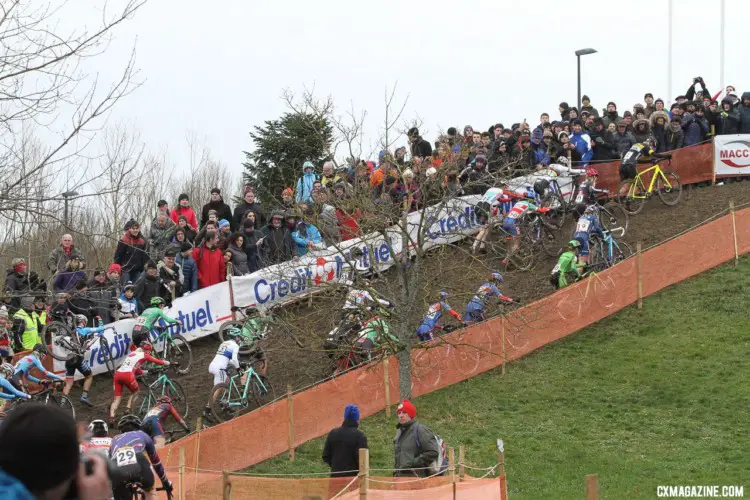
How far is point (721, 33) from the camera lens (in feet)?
145

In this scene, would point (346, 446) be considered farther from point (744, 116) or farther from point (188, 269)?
point (744, 116)

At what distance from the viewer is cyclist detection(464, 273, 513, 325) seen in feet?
68.9

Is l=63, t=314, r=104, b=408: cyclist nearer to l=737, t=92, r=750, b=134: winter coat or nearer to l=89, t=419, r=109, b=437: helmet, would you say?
l=89, t=419, r=109, b=437: helmet

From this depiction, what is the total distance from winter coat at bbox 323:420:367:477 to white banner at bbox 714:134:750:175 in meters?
19.7

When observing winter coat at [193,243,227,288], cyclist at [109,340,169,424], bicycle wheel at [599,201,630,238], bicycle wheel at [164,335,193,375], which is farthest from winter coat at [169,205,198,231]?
bicycle wheel at [599,201,630,238]

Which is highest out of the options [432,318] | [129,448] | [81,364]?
[432,318]

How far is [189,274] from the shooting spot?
2273 cm

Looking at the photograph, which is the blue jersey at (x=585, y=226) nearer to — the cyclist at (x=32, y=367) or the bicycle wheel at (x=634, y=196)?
the bicycle wheel at (x=634, y=196)

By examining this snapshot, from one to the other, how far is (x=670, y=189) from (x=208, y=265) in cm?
1233

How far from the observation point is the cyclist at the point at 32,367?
18.7 m

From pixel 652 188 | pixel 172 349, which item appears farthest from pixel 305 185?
pixel 652 188

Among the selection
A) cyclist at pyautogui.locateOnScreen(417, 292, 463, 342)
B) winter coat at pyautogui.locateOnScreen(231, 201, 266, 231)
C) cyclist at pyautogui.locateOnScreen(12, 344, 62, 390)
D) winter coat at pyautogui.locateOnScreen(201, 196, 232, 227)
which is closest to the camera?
cyclist at pyautogui.locateOnScreen(12, 344, 62, 390)

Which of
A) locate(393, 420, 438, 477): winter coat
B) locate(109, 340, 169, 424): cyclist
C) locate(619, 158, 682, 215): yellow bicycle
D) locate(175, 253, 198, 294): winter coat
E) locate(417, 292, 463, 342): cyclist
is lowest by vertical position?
locate(393, 420, 438, 477): winter coat

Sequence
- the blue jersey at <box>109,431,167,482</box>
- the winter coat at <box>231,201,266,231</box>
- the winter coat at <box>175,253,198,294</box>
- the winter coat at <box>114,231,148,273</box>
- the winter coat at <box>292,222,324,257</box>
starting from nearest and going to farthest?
1. the blue jersey at <box>109,431,167,482</box>
2. the winter coat at <box>114,231,148,273</box>
3. the winter coat at <box>175,253,198,294</box>
4. the winter coat at <box>292,222,324,257</box>
5. the winter coat at <box>231,201,266,231</box>
